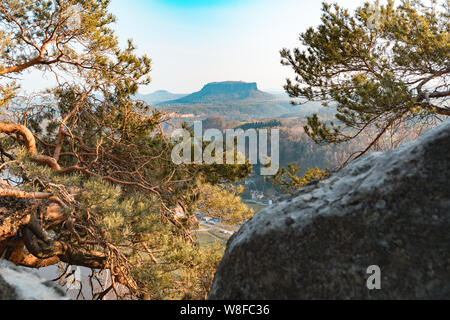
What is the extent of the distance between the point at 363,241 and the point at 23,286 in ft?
5.77

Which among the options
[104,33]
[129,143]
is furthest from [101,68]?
[129,143]

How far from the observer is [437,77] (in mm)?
5410

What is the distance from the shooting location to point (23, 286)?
148cm

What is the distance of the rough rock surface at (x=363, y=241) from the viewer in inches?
48.3

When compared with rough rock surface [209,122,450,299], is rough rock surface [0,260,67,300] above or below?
below

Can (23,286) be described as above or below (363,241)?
below

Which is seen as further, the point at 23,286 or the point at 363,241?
the point at 23,286

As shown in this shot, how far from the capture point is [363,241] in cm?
133

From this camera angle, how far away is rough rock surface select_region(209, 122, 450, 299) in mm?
1228

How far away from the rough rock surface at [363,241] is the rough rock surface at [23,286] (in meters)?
0.86

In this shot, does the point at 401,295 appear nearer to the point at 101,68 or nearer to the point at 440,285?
the point at 440,285

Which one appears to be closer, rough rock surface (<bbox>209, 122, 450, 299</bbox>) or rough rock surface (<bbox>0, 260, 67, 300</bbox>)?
rough rock surface (<bbox>209, 122, 450, 299</bbox>)

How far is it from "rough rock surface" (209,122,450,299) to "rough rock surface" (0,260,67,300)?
2.83 feet
